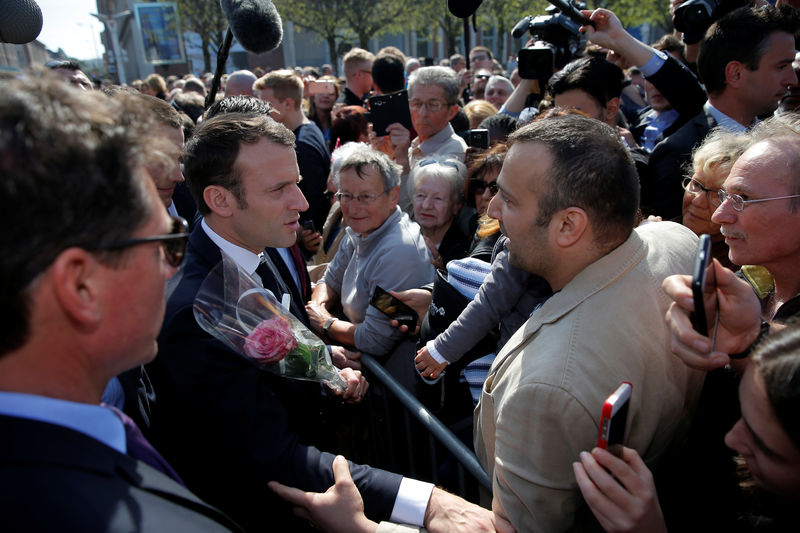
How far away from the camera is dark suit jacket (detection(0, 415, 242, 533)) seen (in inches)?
33.2

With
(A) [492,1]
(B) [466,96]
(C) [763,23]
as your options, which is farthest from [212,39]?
(C) [763,23]

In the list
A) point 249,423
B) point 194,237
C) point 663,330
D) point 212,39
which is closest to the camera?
point 663,330

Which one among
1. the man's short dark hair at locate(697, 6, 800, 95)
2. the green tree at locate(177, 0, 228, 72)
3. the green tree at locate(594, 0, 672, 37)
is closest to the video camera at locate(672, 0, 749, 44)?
the man's short dark hair at locate(697, 6, 800, 95)

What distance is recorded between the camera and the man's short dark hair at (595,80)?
137 inches

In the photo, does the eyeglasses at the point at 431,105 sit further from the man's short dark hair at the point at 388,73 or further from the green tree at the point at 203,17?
the green tree at the point at 203,17

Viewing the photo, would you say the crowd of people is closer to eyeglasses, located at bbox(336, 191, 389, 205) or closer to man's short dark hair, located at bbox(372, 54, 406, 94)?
eyeglasses, located at bbox(336, 191, 389, 205)

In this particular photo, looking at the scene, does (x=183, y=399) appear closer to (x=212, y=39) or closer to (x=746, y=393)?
(x=746, y=393)

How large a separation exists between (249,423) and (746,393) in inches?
60.7

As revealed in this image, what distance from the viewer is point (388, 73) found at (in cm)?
568

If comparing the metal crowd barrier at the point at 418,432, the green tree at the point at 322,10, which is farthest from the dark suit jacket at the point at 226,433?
the green tree at the point at 322,10

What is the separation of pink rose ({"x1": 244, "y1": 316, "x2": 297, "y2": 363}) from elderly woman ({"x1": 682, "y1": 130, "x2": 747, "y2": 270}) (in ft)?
6.79

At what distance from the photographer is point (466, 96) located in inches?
447

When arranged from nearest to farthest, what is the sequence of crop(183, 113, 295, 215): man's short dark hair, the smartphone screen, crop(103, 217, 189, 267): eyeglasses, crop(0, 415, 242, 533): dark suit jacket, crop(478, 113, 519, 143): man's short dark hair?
crop(0, 415, 242, 533): dark suit jacket
crop(103, 217, 189, 267): eyeglasses
crop(183, 113, 295, 215): man's short dark hair
crop(478, 113, 519, 143): man's short dark hair
the smartphone screen

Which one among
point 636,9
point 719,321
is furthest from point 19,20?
point 636,9
